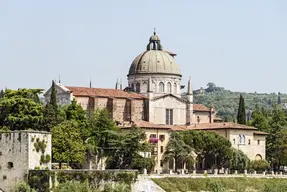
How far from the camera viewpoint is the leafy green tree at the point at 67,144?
69312 mm

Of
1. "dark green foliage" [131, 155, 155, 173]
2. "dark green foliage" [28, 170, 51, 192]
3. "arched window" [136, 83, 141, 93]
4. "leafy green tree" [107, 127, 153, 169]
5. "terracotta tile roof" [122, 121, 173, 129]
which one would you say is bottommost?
"dark green foliage" [28, 170, 51, 192]

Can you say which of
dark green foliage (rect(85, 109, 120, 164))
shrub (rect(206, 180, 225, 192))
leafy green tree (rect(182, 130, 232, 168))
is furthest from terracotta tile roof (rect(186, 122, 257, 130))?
shrub (rect(206, 180, 225, 192))

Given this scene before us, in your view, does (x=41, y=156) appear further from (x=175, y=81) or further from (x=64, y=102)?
(x=175, y=81)

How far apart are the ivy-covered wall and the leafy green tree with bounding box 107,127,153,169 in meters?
12.3

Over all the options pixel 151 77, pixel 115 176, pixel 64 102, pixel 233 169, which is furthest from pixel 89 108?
pixel 115 176

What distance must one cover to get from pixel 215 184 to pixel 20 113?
56.5 feet

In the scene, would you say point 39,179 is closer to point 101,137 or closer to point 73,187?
point 73,187

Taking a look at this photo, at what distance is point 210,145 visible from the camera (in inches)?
3189

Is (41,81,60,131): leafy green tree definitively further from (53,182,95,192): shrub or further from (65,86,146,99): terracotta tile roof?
(53,182,95,192): shrub

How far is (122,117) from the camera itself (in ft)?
293

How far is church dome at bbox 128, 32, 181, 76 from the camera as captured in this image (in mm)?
94938

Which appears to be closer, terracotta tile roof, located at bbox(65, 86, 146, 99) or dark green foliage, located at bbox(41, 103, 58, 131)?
dark green foliage, located at bbox(41, 103, 58, 131)

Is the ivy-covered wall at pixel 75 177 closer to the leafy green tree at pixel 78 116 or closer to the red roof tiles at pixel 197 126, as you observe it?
the leafy green tree at pixel 78 116

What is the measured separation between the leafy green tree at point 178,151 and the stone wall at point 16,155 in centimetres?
2375
